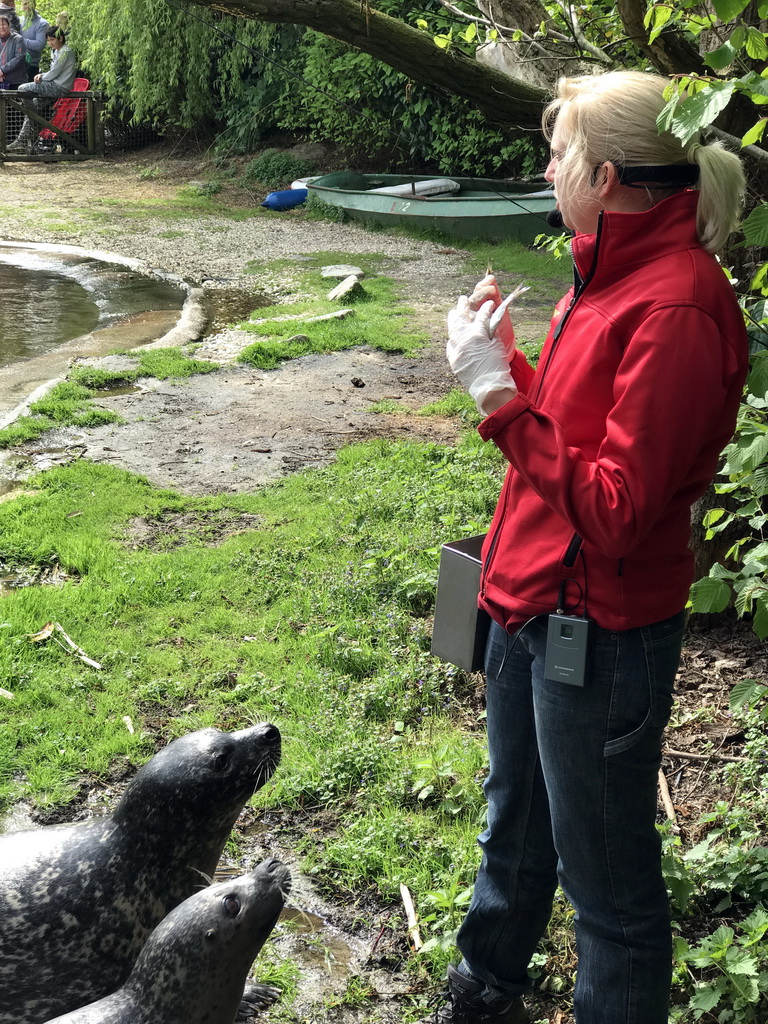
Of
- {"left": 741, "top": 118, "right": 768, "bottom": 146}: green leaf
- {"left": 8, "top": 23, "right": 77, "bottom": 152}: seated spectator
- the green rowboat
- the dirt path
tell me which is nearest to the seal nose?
{"left": 741, "top": 118, "right": 768, "bottom": 146}: green leaf

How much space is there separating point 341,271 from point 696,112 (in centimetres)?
1046

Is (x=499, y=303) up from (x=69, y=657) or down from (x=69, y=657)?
up

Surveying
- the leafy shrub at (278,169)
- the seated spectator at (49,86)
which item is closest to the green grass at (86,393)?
the leafy shrub at (278,169)

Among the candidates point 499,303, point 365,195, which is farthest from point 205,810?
point 365,195

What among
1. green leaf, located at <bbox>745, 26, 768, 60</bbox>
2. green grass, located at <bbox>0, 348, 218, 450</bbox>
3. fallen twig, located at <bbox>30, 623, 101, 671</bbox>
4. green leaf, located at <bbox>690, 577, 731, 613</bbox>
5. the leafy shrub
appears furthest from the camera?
the leafy shrub

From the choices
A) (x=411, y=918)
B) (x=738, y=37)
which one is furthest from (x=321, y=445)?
(x=738, y=37)

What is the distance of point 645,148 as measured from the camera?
6.42 feet

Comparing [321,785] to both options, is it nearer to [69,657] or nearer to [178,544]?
[69,657]

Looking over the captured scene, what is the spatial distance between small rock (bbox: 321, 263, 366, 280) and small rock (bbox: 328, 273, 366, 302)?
745 millimetres

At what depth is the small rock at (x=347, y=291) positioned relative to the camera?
10.7 m

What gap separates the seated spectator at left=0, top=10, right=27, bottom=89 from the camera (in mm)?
22312

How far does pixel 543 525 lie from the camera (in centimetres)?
209

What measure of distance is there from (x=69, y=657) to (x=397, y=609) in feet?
4.61

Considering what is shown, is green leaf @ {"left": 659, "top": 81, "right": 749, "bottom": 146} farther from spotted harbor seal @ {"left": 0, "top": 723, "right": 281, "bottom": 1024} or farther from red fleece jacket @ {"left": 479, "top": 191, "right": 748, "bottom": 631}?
spotted harbor seal @ {"left": 0, "top": 723, "right": 281, "bottom": 1024}
